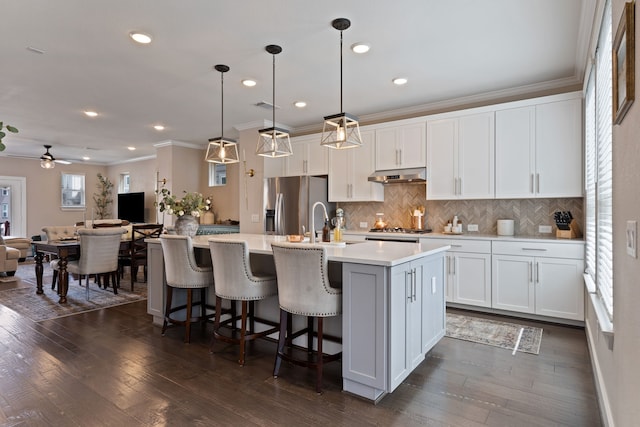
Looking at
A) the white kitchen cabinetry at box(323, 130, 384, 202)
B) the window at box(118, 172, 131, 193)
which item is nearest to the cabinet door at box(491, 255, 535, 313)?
the white kitchen cabinetry at box(323, 130, 384, 202)

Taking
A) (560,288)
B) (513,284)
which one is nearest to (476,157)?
(513,284)

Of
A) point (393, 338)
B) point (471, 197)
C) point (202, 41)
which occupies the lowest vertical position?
point (393, 338)

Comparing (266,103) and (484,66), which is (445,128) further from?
(266,103)

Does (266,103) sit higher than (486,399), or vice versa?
(266,103)

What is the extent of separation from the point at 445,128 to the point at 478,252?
5.27ft

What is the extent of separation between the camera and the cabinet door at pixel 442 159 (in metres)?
4.52

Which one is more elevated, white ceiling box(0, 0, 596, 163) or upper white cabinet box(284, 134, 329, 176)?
white ceiling box(0, 0, 596, 163)

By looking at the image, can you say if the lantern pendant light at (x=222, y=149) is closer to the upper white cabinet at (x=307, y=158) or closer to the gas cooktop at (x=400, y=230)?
the upper white cabinet at (x=307, y=158)

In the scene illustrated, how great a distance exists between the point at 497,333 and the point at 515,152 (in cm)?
203

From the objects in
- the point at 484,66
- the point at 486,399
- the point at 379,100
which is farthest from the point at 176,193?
the point at 486,399

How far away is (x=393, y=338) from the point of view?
2.25 m

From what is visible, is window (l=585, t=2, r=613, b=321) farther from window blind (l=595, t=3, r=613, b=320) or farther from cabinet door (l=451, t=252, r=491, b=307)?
cabinet door (l=451, t=252, r=491, b=307)

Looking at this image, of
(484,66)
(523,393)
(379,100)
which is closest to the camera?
(523,393)

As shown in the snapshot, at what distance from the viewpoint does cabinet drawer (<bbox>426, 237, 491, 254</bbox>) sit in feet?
13.4
